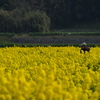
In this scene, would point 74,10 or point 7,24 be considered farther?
point 74,10

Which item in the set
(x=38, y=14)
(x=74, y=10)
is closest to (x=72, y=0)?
(x=74, y=10)

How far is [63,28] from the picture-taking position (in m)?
60.2

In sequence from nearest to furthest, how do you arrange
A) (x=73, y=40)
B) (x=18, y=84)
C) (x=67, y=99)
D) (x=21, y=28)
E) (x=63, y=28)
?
(x=67, y=99) < (x=18, y=84) < (x=73, y=40) < (x=21, y=28) < (x=63, y=28)

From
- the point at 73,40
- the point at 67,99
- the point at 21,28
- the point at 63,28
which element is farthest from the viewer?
the point at 63,28

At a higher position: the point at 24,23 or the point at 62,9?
the point at 62,9

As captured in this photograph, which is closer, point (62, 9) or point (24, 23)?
point (24, 23)

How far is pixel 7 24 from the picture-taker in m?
48.7

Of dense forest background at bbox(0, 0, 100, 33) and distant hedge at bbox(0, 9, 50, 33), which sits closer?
distant hedge at bbox(0, 9, 50, 33)

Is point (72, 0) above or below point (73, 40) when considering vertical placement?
above

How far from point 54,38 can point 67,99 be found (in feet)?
115

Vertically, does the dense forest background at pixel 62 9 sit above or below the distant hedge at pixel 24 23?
above

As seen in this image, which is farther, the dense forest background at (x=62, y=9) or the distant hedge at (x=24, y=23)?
the dense forest background at (x=62, y=9)

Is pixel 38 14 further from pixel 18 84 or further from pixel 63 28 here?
pixel 18 84

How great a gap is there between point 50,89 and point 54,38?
35082mm
